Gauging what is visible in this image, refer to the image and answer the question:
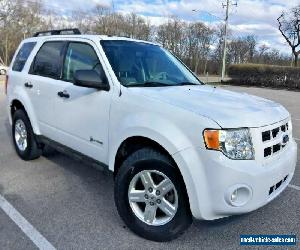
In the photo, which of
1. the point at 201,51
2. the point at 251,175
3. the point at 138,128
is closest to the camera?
the point at 251,175

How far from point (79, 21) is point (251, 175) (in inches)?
2015

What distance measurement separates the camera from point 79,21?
50.7 meters

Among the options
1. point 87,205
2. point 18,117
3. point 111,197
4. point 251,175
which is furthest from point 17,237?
point 18,117

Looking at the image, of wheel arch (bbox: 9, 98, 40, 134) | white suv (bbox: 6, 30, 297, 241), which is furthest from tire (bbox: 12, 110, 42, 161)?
white suv (bbox: 6, 30, 297, 241)

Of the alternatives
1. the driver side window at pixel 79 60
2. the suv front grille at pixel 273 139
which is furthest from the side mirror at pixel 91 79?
the suv front grille at pixel 273 139

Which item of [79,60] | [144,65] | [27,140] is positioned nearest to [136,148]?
[144,65]

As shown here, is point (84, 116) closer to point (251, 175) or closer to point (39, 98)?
point (39, 98)

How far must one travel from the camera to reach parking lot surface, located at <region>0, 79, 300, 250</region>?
3.30 metres

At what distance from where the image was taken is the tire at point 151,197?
10.2 feet

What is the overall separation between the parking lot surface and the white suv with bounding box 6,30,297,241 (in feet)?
0.87

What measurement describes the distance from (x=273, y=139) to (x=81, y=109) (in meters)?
2.08

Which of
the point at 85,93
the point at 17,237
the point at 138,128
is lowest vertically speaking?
the point at 17,237

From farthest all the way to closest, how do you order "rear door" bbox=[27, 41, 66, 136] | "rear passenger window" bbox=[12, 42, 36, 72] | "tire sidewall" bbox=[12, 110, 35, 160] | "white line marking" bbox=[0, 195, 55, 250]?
"rear passenger window" bbox=[12, 42, 36, 72], "tire sidewall" bbox=[12, 110, 35, 160], "rear door" bbox=[27, 41, 66, 136], "white line marking" bbox=[0, 195, 55, 250]

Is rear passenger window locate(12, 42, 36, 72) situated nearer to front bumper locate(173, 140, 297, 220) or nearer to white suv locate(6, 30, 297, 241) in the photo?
white suv locate(6, 30, 297, 241)
